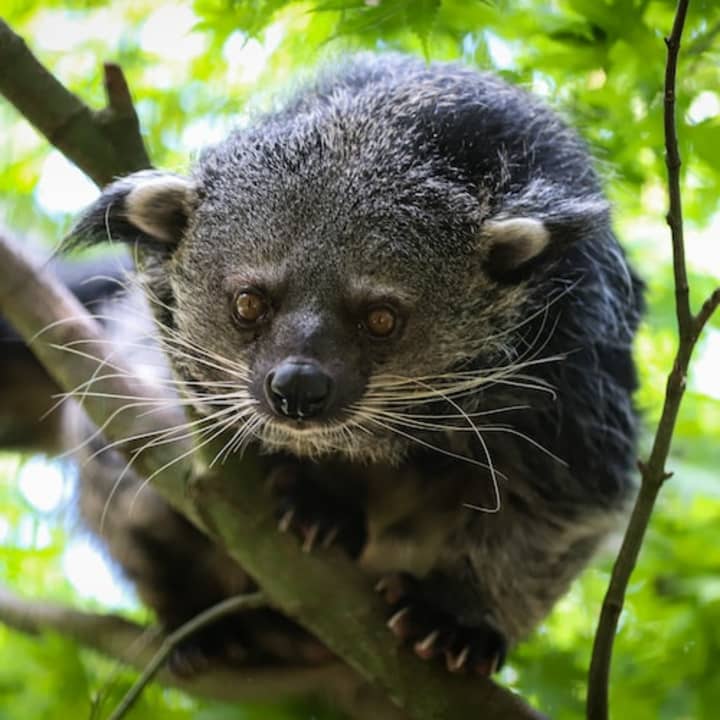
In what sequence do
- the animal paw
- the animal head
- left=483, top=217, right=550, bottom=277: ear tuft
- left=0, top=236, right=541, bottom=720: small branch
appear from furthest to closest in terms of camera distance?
the animal paw, left=483, top=217, right=550, bottom=277: ear tuft, the animal head, left=0, top=236, right=541, bottom=720: small branch

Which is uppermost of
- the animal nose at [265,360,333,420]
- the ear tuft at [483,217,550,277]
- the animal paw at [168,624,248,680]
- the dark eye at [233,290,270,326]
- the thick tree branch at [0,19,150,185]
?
the ear tuft at [483,217,550,277]

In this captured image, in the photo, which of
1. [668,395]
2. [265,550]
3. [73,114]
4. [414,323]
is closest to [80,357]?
[73,114]

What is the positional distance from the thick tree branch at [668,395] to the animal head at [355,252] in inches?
42.2

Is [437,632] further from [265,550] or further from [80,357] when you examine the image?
[80,357]

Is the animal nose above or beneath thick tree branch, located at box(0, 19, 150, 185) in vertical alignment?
beneath

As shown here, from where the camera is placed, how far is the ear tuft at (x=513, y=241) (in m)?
4.09

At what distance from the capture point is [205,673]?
16.3 feet

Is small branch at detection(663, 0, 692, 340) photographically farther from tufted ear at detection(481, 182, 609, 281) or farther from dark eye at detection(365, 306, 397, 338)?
dark eye at detection(365, 306, 397, 338)

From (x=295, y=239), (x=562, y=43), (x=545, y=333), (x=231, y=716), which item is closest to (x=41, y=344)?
(x=295, y=239)

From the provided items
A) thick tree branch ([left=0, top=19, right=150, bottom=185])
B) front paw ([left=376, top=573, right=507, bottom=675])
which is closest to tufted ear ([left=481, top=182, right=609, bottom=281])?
front paw ([left=376, top=573, right=507, bottom=675])

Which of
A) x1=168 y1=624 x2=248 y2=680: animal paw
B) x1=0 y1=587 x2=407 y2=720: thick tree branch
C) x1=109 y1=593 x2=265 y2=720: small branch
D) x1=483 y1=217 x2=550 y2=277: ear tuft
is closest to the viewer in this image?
x1=109 y1=593 x2=265 y2=720: small branch

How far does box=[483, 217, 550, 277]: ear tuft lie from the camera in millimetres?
4090

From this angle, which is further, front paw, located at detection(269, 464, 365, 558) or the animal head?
front paw, located at detection(269, 464, 365, 558)

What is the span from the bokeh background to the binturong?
0.93ft
